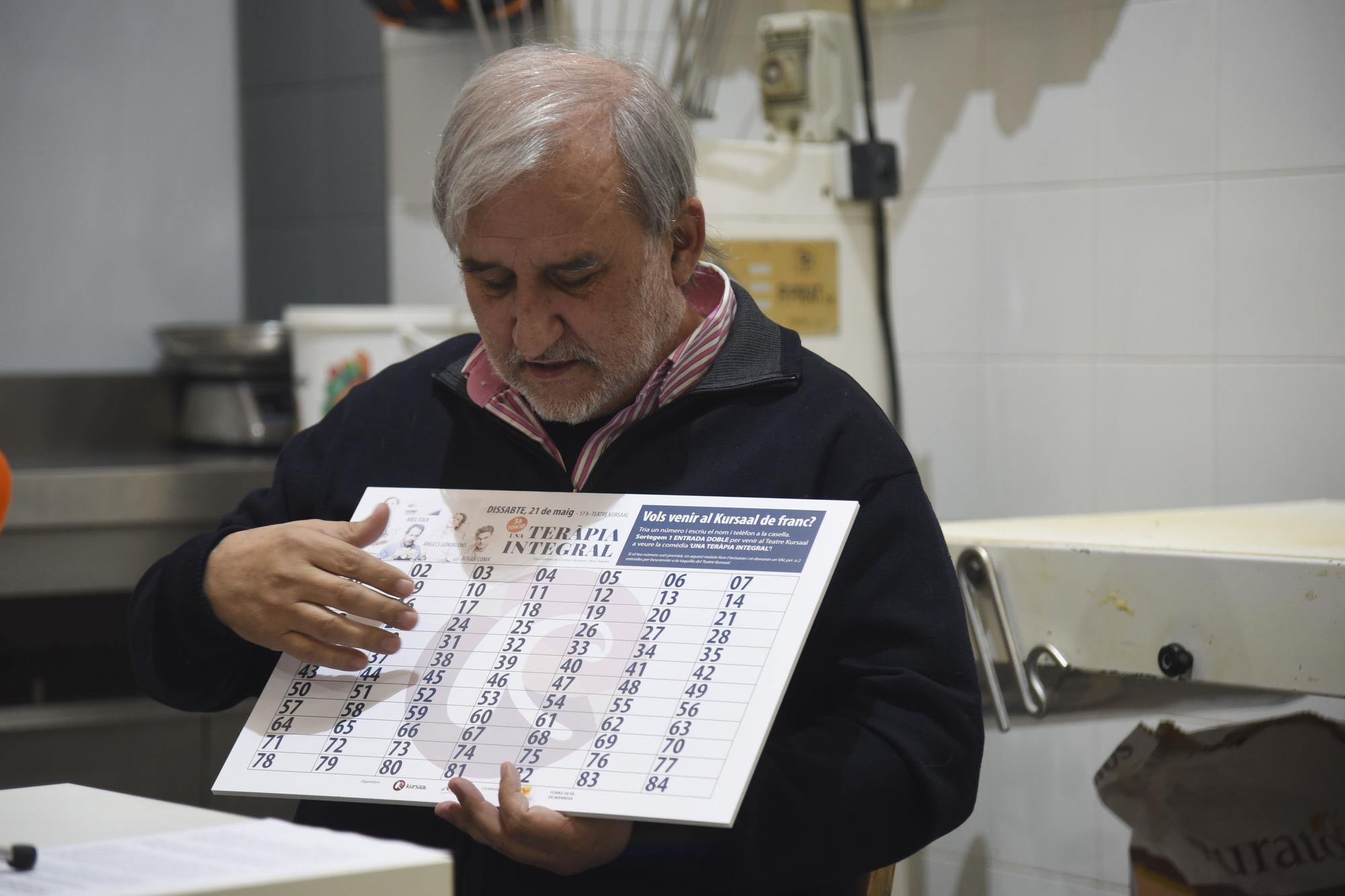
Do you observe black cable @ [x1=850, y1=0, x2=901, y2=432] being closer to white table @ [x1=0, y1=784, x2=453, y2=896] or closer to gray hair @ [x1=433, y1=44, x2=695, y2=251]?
gray hair @ [x1=433, y1=44, x2=695, y2=251]

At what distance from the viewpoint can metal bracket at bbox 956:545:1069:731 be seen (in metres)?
1.40

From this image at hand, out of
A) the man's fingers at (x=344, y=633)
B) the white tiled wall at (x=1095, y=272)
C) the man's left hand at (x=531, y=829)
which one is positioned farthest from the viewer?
the white tiled wall at (x=1095, y=272)

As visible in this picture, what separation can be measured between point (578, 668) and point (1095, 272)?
50.8 inches

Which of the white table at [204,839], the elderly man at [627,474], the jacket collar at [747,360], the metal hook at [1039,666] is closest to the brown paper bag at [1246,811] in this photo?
the metal hook at [1039,666]

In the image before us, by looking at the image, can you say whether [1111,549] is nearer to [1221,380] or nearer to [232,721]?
[1221,380]

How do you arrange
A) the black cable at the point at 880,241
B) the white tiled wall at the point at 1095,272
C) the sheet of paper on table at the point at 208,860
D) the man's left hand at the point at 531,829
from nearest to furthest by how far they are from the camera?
1. the sheet of paper on table at the point at 208,860
2. the man's left hand at the point at 531,829
3. the white tiled wall at the point at 1095,272
4. the black cable at the point at 880,241

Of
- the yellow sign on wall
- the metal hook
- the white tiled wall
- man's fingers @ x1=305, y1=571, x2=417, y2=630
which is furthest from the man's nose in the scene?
the white tiled wall

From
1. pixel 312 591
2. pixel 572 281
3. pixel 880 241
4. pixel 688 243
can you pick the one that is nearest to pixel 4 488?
pixel 312 591

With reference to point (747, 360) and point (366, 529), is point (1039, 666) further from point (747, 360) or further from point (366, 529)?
point (366, 529)

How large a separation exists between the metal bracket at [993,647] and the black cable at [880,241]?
0.71 metres

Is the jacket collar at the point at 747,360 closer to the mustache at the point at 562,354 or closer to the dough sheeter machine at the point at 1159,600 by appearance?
the mustache at the point at 562,354

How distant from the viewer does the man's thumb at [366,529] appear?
1.07 meters

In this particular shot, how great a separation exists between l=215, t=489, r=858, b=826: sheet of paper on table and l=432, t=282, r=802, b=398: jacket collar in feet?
0.61

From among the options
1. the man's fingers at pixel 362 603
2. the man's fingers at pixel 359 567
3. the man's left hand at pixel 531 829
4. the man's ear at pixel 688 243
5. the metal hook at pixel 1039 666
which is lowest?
the metal hook at pixel 1039 666
